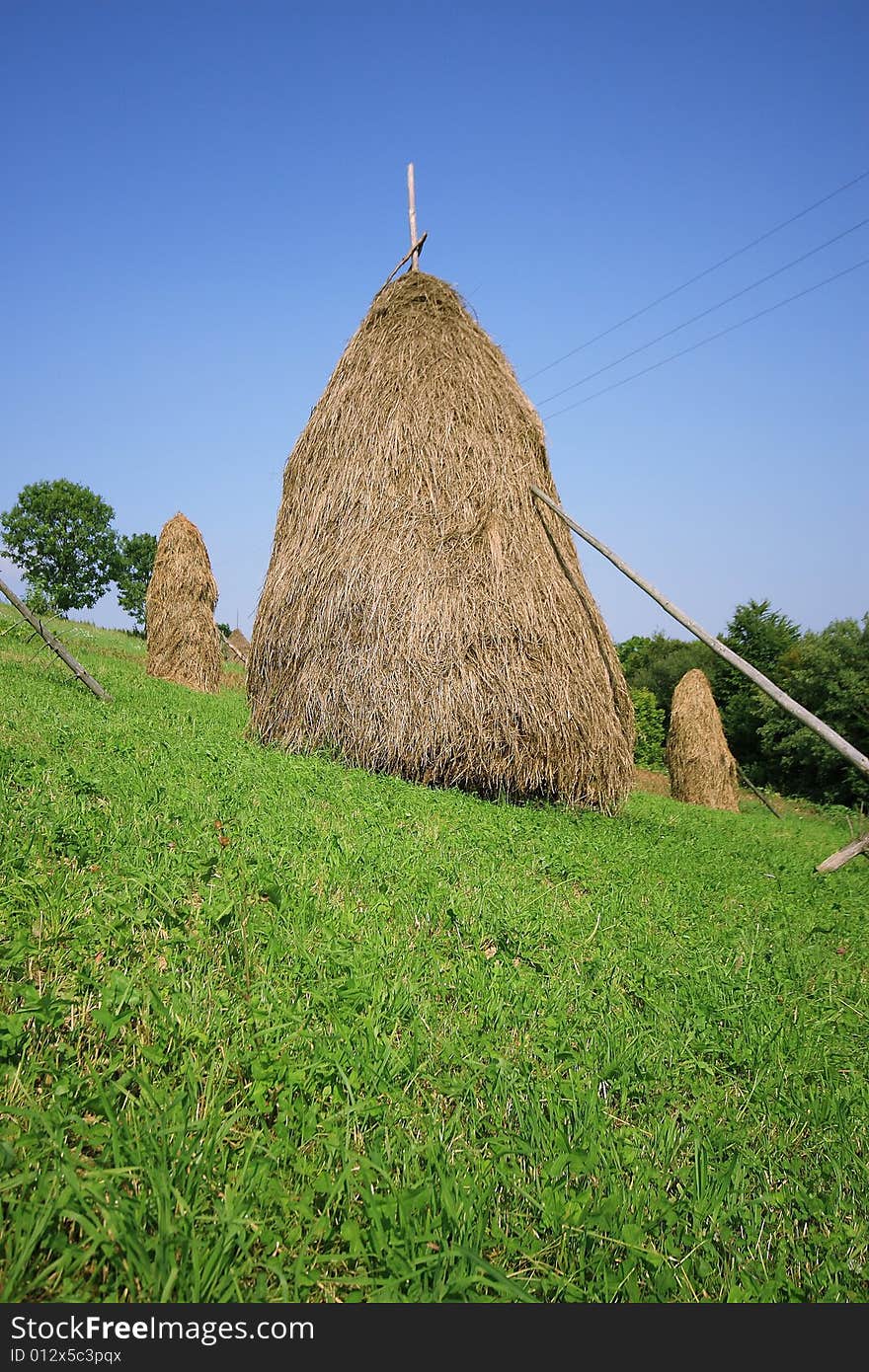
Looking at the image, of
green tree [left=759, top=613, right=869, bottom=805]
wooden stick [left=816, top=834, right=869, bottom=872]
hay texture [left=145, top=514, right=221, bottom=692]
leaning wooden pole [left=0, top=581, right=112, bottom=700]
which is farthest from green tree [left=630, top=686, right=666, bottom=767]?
leaning wooden pole [left=0, top=581, right=112, bottom=700]

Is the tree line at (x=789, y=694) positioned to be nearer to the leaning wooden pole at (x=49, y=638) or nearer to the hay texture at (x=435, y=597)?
the hay texture at (x=435, y=597)

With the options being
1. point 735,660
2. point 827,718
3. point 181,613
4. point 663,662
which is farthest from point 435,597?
point 663,662

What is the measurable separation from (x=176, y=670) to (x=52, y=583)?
115 ft

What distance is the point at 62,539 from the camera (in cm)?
4584

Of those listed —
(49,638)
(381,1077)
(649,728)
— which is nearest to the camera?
(381,1077)

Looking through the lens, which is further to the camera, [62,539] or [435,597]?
[62,539]

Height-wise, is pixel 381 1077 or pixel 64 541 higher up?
pixel 64 541

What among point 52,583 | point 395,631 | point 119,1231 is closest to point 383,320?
point 395,631

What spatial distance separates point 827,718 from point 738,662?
27.9m

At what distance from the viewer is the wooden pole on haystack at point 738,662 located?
22.8 feet

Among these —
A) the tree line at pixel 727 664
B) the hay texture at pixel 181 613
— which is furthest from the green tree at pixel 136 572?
the hay texture at pixel 181 613

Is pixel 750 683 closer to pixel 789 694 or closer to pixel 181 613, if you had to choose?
pixel 789 694

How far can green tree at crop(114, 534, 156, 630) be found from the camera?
5086 cm
